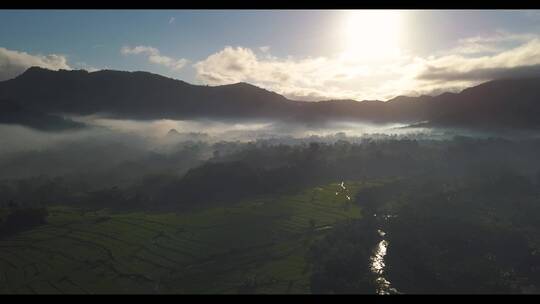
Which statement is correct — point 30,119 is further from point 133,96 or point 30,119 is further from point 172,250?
point 172,250

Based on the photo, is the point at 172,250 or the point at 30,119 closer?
the point at 172,250

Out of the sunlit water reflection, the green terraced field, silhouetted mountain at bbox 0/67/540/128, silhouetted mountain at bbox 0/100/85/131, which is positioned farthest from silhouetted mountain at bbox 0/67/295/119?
the sunlit water reflection

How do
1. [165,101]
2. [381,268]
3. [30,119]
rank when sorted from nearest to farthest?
[381,268]
[30,119]
[165,101]

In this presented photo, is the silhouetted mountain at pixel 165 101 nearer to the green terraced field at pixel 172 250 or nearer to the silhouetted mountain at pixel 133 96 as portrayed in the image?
the silhouetted mountain at pixel 133 96

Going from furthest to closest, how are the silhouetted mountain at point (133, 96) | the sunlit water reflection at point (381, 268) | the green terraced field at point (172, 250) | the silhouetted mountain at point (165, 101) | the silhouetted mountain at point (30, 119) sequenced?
1. the silhouetted mountain at point (133, 96)
2. the silhouetted mountain at point (165, 101)
3. the silhouetted mountain at point (30, 119)
4. the green terraced field at point (172, 250)
5. the sunlit water reflection at point (381, 268)

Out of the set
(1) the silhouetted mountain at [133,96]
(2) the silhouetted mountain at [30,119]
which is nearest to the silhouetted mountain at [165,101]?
(1) the silhouetted mountain at [133,96]

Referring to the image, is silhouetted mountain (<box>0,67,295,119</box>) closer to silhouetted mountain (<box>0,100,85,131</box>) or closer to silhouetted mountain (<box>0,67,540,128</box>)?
silhouetted mountain (<box>0,67,540,128</box>)

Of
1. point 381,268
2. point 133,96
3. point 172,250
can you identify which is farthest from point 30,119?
point 381,268

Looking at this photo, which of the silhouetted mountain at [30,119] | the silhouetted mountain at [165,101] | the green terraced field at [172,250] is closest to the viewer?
the green terraced field at [172,250]
